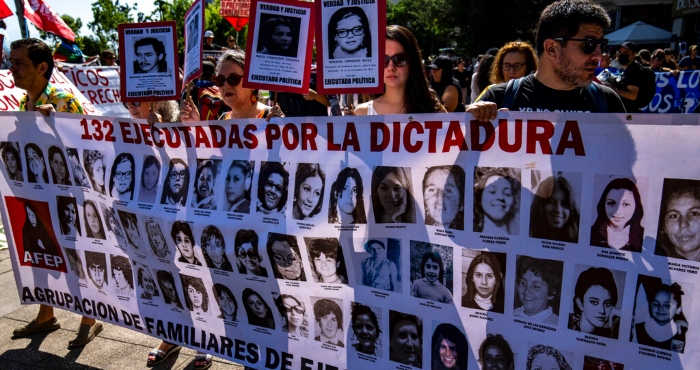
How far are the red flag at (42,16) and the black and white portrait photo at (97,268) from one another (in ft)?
20.6

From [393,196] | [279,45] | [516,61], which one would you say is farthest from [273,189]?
[516,61]

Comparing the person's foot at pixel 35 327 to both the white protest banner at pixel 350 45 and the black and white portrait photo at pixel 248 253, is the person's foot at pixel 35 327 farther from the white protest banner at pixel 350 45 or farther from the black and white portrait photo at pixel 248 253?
the white protest banner at pixel 350 45

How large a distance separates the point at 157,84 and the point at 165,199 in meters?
0.68

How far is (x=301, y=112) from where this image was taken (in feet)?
16.3

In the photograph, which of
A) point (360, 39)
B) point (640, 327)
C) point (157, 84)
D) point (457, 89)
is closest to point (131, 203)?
point (157, 84)

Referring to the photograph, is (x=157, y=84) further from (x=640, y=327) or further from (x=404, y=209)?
(x=640, y=327)

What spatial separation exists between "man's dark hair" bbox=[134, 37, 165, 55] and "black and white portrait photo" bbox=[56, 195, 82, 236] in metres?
1.02

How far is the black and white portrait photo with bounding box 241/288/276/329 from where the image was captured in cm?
255

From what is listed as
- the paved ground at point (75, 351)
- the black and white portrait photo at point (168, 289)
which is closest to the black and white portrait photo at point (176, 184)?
the black and white portrait photo at point (168, 289)

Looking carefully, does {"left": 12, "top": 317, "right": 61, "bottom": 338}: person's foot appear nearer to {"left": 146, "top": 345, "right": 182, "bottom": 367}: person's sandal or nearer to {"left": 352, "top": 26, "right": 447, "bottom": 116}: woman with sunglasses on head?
{"left": 146, "top": 345, "right": 182, "bottom": 367}: person's sandal

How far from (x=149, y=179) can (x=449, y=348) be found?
5.90ft

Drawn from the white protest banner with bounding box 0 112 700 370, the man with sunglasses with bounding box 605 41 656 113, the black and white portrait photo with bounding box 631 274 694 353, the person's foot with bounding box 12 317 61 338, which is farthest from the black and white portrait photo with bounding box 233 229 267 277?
the man with sunglasses with bounding box 605 41 656 113

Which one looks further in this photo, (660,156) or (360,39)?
(360,39)

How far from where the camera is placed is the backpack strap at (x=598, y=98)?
2334 mm
